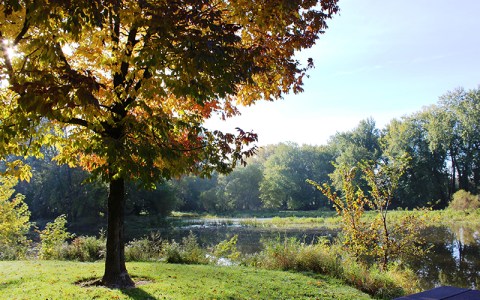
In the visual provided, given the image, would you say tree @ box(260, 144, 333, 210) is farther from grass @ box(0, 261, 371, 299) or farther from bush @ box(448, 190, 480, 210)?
grass @ box(0, 261, 371, 299)

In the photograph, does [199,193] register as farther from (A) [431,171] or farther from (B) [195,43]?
(B) [195,43]

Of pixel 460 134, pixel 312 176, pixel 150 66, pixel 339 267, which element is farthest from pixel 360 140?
pixel 150 66

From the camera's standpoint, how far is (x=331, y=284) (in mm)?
8727

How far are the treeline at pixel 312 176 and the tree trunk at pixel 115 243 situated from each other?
16.0 m

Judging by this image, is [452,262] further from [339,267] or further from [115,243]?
[115,243]

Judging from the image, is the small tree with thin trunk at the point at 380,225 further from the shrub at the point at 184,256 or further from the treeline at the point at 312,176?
the treeline at the point at 312,176

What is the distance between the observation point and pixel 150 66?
15.3ft

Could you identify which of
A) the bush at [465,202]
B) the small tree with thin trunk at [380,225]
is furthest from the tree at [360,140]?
the small tree with thin trunk at [380,225]

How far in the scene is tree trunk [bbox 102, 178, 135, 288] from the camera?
293 inches

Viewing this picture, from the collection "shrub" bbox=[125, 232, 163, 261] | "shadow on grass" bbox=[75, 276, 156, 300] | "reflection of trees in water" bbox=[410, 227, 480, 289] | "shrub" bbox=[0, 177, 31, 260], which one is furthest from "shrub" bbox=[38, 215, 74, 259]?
"reflection of trees in water" bbox=[410, 227, 480, 289]

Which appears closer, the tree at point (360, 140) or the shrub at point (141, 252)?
the shrub at point (141, 252)

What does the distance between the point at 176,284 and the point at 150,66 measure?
491cm

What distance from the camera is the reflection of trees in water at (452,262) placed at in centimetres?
1265

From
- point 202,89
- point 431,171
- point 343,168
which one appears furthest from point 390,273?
point 431,171
